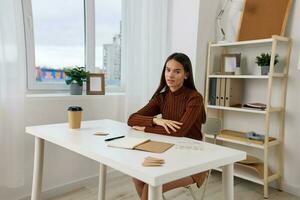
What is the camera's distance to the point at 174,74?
1773 millimetres

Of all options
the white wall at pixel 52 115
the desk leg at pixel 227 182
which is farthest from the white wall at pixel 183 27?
the desk leg at pixel 227 182

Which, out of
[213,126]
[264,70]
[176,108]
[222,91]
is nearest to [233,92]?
[222,91]

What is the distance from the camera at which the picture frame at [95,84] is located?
2486 millimetres

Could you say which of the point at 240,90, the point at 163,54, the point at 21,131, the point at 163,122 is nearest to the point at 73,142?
the point at 163,122

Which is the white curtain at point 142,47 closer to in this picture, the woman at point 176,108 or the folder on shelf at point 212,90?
the folder on shelf at point 212,90

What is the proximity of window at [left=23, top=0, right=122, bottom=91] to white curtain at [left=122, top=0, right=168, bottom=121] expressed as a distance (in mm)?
231

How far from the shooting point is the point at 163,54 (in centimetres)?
297

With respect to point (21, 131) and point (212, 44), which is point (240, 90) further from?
point (21, 131)

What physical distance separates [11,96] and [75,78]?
615 mm

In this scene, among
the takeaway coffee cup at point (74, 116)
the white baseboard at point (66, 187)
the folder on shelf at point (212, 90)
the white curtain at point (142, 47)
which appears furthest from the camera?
the folder on shelf at point (212, 90)

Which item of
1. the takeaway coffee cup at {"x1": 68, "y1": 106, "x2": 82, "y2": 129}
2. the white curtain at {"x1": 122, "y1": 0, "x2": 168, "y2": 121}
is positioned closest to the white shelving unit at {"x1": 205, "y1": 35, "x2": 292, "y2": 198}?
the white curtain at {"x1": 122, "y1": 0, "x2": 168, "y2": 121}

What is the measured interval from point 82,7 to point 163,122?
1.63m

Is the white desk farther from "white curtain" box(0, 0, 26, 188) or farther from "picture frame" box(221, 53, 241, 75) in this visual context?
"picture frame" box(221, 53, 241, 75)

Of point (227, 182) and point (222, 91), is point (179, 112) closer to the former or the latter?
point (227, 182)
